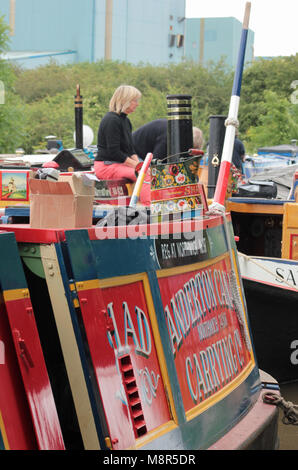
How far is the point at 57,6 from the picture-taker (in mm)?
68688

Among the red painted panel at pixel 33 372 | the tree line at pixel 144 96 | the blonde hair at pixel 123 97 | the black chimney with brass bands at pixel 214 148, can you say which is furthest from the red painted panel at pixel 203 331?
the tree line at pixel 144 96

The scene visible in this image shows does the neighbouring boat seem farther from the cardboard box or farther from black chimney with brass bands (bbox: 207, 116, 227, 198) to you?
black chimney with brass bands (bbox: 207, 116, 227, 198)

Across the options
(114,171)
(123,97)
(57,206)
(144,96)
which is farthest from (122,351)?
(144,96)

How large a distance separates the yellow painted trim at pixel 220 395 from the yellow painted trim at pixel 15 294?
1034 millimetres

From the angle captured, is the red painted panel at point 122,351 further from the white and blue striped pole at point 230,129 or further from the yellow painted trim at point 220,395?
the white and blue striped pole at point 230,129

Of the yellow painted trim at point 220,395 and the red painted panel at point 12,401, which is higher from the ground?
the red painted panel at point 12,401

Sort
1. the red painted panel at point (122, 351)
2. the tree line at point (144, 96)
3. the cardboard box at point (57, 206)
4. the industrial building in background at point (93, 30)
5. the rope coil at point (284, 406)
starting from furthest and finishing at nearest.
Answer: the industrial building in background at point (93, 30) → the tree line at point (144, 96) → the rope coil at point (284, 406) → the cardboard box at point (57, 206) → the red painted panel at point (122, 351)

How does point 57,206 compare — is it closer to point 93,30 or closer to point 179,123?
point 179,123

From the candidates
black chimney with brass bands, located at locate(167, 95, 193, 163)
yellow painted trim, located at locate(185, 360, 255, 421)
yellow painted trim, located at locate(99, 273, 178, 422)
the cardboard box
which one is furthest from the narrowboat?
the cardboard box

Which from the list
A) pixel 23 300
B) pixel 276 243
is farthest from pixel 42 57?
pixel 23 300

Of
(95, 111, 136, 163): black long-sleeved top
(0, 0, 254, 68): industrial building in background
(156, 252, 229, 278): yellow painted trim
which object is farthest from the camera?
(0, 0, 254, 68): industrial building in background

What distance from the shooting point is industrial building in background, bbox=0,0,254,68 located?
66.9m

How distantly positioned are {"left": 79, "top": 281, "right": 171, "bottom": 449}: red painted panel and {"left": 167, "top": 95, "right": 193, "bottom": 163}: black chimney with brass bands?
1.95 metres

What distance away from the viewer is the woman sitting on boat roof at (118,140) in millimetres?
6613
